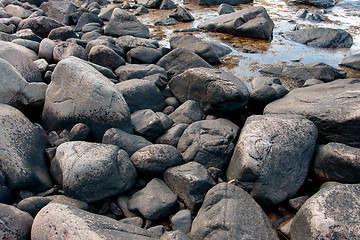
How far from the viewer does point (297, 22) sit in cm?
1145

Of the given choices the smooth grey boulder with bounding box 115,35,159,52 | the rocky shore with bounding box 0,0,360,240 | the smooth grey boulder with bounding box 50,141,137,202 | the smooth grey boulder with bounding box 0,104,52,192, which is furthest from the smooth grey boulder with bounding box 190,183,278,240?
the smooth grey boulder with bounding box 115,35,159,52

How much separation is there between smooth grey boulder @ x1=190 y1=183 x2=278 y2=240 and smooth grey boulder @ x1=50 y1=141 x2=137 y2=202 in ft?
3.59

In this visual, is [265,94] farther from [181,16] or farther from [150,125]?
[181,16]

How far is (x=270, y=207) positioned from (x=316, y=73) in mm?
Answer: 4090

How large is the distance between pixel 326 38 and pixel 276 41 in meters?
1.45

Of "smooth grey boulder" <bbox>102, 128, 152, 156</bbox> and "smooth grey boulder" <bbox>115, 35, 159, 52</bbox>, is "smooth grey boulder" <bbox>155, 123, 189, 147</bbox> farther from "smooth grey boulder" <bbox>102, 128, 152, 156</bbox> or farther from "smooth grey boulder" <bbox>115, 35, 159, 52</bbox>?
"smooth grey boulder" <bbox>115, 35, 159, 52</bbox>

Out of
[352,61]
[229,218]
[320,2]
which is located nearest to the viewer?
[229,218]

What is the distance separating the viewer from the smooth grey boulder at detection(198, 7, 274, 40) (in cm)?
977

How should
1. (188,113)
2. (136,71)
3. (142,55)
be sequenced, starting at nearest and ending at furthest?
1. (188,113)
2. (136,71)
3. (142,55)

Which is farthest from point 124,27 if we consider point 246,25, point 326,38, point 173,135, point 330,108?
point 330,108

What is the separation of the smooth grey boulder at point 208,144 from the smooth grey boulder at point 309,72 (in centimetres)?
303

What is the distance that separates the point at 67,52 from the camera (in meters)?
6.96

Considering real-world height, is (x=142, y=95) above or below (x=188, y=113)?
above

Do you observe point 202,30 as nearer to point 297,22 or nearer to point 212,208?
point 297,22
